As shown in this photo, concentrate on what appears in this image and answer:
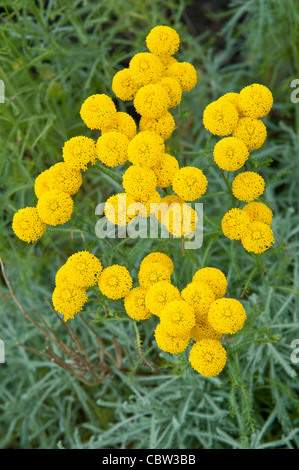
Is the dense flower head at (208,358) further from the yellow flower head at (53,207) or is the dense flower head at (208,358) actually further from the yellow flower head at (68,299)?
the yellow flower head at (53,207)

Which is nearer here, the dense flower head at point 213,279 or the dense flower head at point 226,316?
the dense flower head at point 226,316

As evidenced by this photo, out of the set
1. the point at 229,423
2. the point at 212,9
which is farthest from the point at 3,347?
the point at 212,9

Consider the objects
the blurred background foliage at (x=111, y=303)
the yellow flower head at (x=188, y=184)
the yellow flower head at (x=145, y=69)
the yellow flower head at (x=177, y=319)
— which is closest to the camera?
the yellow flower head at (x=177, y=319)

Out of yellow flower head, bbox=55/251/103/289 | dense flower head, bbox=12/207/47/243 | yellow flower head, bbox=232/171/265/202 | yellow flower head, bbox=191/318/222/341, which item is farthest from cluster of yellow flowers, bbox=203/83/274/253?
dense flower head, bbox=12/207/47/243

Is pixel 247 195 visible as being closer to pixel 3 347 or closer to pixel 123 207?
pixel 123 207

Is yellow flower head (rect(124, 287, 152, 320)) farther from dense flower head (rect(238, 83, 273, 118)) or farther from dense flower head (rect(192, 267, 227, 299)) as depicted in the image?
dense flower head (rect(238, 83, 273, 118))

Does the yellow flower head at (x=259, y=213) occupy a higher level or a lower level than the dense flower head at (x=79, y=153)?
lower

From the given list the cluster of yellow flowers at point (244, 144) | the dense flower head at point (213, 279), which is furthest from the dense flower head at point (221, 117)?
the dense flower head at point (213, 279)

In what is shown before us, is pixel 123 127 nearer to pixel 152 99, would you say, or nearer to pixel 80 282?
pixel 152 99
